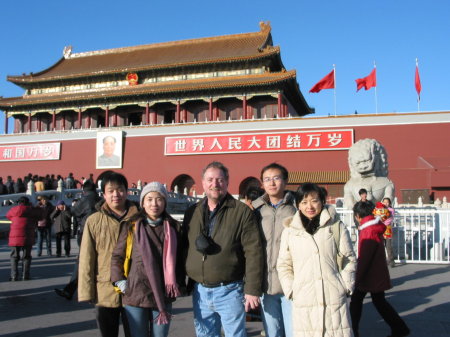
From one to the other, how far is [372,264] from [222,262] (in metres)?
1.43

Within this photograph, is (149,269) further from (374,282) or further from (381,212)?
(381,212)

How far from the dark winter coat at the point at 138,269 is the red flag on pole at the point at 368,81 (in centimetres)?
1563

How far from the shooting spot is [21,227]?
5.29 meters

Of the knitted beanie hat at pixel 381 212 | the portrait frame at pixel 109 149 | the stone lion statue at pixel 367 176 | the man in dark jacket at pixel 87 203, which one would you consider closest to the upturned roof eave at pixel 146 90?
the portrait frame at pixel 109 149

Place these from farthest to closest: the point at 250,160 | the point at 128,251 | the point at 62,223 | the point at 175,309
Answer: the point at 250,160 → the point at 62,223 → the point at 175,309 → the point at 128,251

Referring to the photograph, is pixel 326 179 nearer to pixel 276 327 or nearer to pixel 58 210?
pixel 58 210

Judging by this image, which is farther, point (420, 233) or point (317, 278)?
point (420, 233)

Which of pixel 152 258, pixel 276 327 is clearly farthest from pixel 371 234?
pixel 152 258

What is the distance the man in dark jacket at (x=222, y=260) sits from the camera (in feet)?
7.38

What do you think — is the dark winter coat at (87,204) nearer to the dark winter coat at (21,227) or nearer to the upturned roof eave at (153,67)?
the dark winter coat at (21,227)

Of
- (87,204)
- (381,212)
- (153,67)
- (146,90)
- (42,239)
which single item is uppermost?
(153,67)

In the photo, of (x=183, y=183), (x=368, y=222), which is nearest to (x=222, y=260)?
(x=368, y=222)

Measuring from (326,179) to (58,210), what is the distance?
10799mm

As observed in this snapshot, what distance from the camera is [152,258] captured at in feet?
7.35
